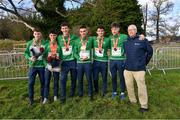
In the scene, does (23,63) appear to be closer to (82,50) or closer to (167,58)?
(82,50)

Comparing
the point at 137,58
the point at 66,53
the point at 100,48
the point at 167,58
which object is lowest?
the point at 167,58

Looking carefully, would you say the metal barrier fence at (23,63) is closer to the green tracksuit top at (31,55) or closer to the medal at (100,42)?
the green tracksuit top at (31,55)

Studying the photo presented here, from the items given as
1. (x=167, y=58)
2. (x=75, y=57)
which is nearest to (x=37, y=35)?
(x=75, y=57)

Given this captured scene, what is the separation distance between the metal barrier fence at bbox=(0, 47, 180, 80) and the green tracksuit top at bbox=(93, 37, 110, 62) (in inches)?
188

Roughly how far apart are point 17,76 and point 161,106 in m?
6.11

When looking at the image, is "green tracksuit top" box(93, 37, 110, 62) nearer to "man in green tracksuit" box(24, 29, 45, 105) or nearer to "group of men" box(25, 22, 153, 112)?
"group of men" box(25, 22, 153, 112)

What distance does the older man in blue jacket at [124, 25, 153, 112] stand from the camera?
7426mm

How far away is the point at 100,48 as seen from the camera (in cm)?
820

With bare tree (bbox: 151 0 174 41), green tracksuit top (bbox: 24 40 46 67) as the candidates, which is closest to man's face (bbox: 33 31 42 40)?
green tracksuit top (bbox: 24 40 46 67)

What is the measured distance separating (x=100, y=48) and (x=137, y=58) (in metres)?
1.11

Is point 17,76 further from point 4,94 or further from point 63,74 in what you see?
point 63,74

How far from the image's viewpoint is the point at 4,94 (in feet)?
30.9

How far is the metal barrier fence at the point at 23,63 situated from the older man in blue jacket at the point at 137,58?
525 centimetres

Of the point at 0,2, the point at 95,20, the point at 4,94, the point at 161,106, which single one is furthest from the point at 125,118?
the point at 95,20
